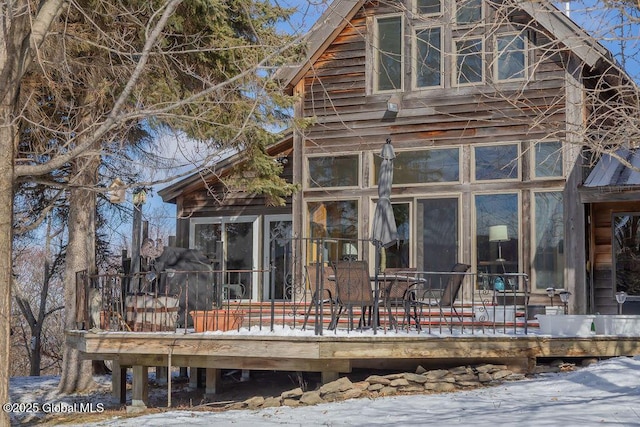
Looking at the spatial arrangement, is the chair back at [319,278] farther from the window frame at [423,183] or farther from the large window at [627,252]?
the large window at [627,252]

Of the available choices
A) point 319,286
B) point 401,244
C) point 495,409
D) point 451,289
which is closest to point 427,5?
point 401,244

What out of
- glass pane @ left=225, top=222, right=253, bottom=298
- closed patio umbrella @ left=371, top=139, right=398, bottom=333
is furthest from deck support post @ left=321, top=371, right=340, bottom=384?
glass pane @ left=225, top=222, right=253, bottom=298

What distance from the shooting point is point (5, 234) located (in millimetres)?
6707

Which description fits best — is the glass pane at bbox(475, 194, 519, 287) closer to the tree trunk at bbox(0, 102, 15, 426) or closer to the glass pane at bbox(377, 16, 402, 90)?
the glass pane at bbox(377, 16, 402, 90)

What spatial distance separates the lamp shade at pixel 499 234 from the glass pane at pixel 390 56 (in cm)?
317

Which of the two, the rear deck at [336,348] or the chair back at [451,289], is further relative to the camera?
the chair back at [451,289]

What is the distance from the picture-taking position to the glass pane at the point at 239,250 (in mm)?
16312

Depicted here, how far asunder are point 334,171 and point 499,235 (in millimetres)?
3276

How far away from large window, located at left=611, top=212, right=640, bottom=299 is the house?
0.18 m

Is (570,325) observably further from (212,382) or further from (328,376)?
(212,382)

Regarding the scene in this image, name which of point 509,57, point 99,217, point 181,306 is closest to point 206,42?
point 181,306

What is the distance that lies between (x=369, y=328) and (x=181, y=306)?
108 inches

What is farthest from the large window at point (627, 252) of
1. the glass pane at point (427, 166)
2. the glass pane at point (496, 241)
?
the glass pane at point (427, 166)

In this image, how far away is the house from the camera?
41.3ft
